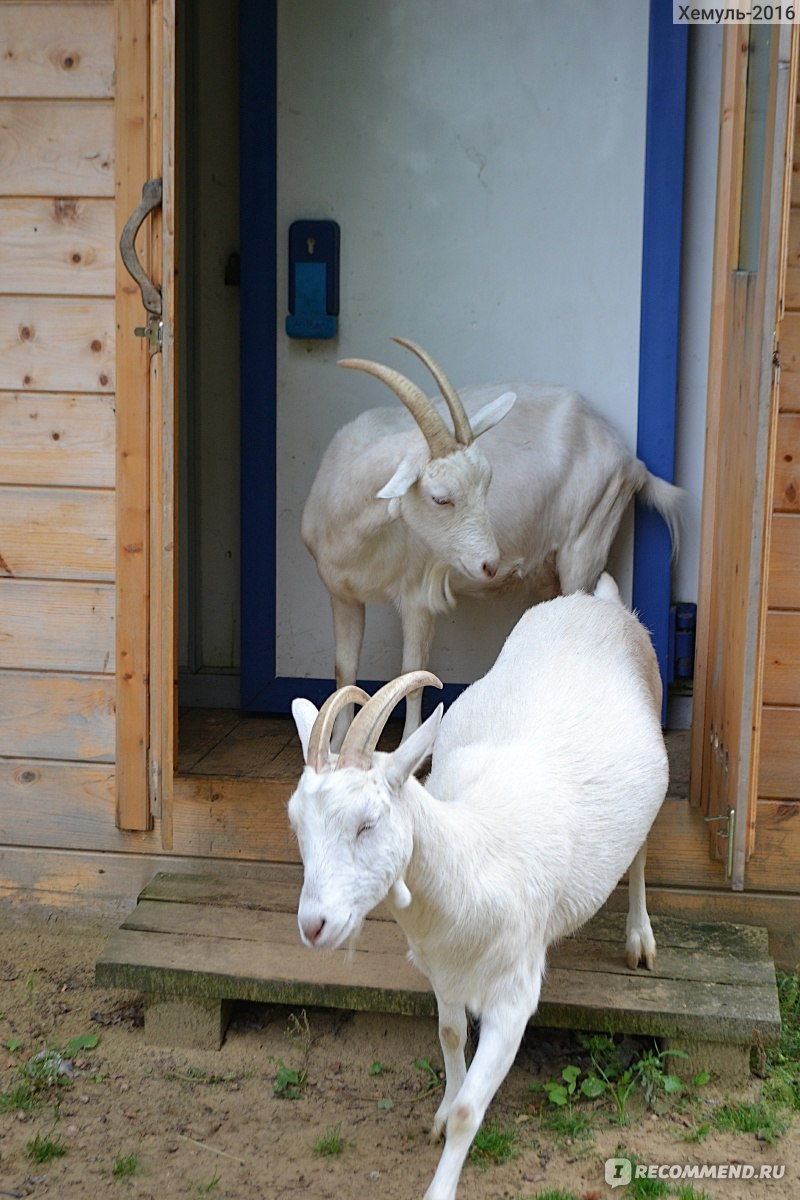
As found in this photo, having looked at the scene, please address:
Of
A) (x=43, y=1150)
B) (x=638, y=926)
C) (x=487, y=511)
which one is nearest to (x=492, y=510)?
(x=487, y=511)

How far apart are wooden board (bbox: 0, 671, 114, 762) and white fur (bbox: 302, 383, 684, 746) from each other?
0.74 meters

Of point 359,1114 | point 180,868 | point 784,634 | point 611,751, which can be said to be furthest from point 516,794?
point 180,868

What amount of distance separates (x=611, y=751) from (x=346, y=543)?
145 centimetres

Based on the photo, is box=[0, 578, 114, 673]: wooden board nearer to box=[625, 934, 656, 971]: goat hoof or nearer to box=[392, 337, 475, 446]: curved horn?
box=[392, 337, 475, 446]: curved horn

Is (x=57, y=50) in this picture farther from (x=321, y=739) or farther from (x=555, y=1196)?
(x=555, y=1196)

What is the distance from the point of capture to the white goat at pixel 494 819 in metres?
2.35

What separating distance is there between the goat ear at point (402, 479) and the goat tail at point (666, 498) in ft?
3.22

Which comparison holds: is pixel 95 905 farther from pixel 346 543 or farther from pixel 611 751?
pixel 611 751

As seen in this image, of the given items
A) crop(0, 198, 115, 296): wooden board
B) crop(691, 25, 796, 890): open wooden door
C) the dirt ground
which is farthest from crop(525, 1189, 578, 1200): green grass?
crop(0, 198, 115, 296): wooden board

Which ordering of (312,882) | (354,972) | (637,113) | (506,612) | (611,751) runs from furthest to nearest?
(506,612) → (637,113) → (354,972) → (611,751) → (312,882)

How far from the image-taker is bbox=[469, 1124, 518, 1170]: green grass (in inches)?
116

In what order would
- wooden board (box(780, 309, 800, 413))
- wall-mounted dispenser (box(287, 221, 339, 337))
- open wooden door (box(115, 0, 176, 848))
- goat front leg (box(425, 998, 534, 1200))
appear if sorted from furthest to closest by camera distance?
wall-mounted dispenser (box(287, 221, 339, 337))
wooden board (box(780, 309, 800, 413))
open wooden door (box(115, 0, 176, 848))
goat front leg (box(425, 998, 534, 1200))

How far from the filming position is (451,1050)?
292cm

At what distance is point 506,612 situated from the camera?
4.91m
